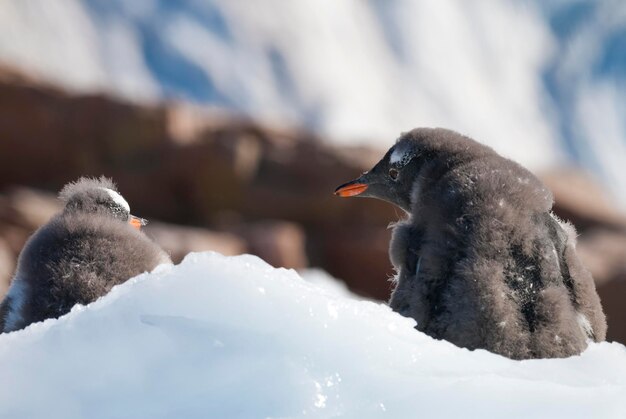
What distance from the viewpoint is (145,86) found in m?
20.2

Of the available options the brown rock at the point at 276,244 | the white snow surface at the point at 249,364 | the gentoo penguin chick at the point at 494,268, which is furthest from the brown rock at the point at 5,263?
the white snow surface at the point at 249,364

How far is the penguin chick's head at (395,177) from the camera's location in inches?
109

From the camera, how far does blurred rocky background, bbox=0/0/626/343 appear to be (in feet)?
33.3

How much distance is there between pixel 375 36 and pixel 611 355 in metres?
21.7

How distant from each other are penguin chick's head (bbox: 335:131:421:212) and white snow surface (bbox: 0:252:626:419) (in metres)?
0.96

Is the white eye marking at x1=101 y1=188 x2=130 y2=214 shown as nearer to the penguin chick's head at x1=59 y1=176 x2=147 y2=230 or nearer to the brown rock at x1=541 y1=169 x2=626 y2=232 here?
the penguin chick's head at x1=59 y1=176 x2=147 y2=230

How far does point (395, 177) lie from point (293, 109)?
1840cm

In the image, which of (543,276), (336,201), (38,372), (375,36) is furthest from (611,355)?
(375,36)

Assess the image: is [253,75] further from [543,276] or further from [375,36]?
[543,276]

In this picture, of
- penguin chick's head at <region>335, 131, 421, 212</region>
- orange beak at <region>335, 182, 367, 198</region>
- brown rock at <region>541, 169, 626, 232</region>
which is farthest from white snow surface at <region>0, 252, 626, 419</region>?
brown rock at <region>541, 169, 626, 232</region>

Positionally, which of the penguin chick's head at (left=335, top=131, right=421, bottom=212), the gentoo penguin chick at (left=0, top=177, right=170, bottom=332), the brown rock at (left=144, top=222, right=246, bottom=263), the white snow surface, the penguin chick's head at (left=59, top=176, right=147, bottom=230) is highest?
the brown rock at (left=144, top=222, right=246, bottom=263)

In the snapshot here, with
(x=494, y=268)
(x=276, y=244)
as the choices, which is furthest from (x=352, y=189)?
(x=276, y=244)

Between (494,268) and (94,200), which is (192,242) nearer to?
(94,200)

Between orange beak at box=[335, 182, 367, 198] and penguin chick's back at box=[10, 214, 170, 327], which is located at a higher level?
orange beak at box=[335, 182, 367, 198]
